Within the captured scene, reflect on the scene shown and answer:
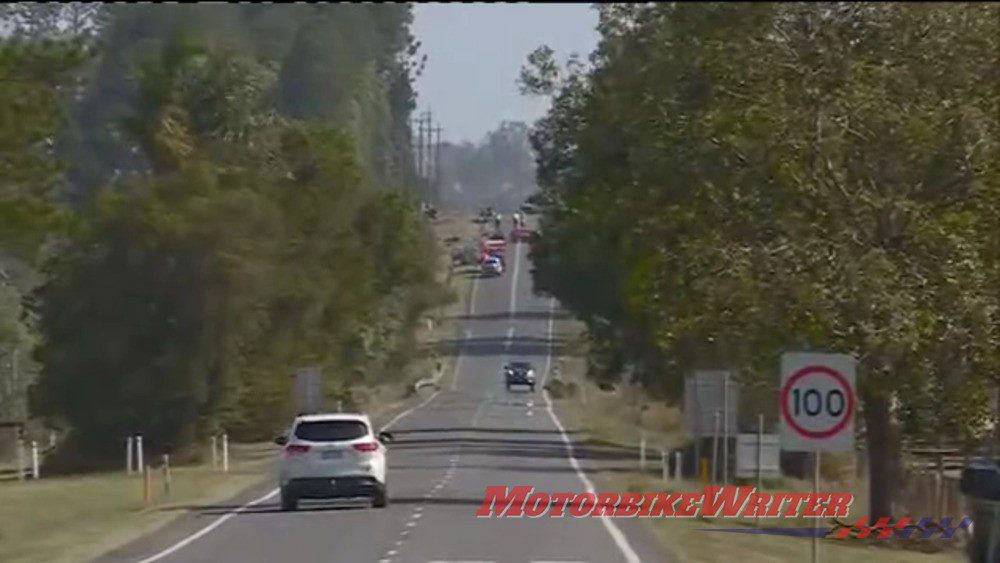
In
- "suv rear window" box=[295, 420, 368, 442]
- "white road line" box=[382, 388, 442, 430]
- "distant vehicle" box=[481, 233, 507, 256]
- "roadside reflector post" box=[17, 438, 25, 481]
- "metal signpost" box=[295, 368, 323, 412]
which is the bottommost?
"white road line" box=[382, 388, 442, 430]

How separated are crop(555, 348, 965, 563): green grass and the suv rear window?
18.7 ft

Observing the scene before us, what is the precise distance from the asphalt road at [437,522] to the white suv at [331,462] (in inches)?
15.6

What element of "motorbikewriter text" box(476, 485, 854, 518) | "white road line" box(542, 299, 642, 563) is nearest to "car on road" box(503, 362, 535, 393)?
"white road line" box(542, 299, 642, 563)

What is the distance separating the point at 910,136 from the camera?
33969 mm

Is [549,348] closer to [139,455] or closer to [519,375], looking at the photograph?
[519,375]

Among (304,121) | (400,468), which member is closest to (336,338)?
(304,121)

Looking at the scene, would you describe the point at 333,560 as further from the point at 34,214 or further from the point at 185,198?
the point at 185,198

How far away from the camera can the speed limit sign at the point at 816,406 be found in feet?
70.4

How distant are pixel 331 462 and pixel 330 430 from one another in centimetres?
71

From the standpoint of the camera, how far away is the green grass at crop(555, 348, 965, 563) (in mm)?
31109

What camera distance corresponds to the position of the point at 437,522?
3653 cm

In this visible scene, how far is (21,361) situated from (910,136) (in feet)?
172

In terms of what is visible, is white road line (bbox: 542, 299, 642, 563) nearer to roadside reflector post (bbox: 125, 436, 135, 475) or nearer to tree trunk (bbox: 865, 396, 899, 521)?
tree trunk (bbox: 865, 396, 899, 521)

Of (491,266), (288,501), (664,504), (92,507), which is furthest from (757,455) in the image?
(491,266)
